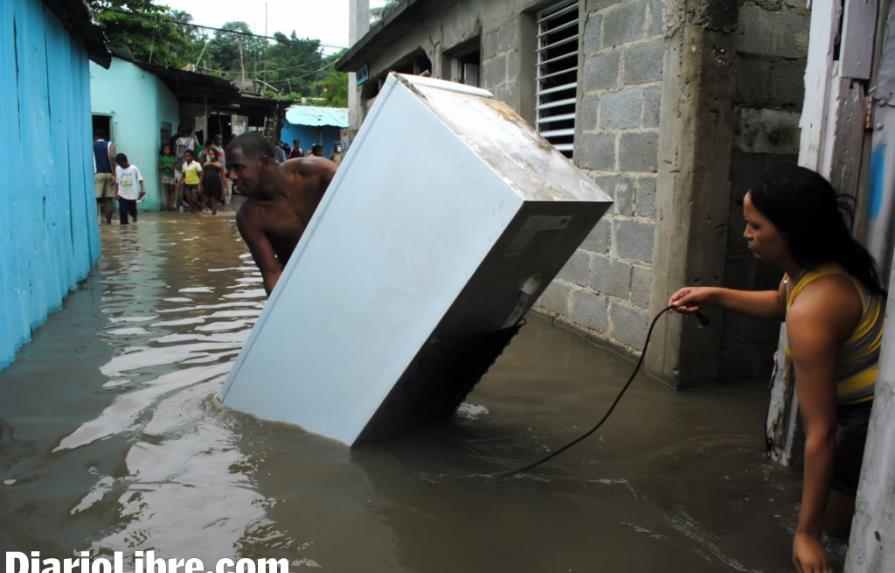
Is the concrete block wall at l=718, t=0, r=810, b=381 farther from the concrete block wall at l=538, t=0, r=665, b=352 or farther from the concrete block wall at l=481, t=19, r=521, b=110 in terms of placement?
the concrete block wall at l=481, t=19, r=521, b=110

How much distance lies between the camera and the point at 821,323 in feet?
6.40

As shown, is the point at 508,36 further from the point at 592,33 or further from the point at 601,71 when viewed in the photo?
the point at 601,71

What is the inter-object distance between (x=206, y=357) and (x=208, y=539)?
2.51 meters

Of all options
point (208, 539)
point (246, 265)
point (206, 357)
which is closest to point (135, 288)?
point (246, 265)

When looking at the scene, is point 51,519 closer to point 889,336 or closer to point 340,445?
point 340,445

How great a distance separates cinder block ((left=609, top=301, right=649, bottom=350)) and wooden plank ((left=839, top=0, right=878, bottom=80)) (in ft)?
7.08

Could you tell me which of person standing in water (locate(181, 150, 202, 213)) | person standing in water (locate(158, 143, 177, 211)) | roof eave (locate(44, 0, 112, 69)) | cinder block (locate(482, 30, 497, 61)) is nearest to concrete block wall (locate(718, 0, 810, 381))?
cinder block (locate(482, 30, 497, 61))

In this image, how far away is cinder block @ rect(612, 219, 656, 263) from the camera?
4.53 metres

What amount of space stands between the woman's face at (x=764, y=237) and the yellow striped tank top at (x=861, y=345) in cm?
11

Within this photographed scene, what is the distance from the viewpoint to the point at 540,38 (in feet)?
20.8

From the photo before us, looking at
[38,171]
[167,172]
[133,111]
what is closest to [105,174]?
[167,172]

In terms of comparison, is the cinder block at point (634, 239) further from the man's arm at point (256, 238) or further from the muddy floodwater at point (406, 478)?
the man's arm at point (256, 238)

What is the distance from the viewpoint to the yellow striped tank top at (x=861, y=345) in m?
2.07

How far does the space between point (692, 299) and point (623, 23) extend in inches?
112
